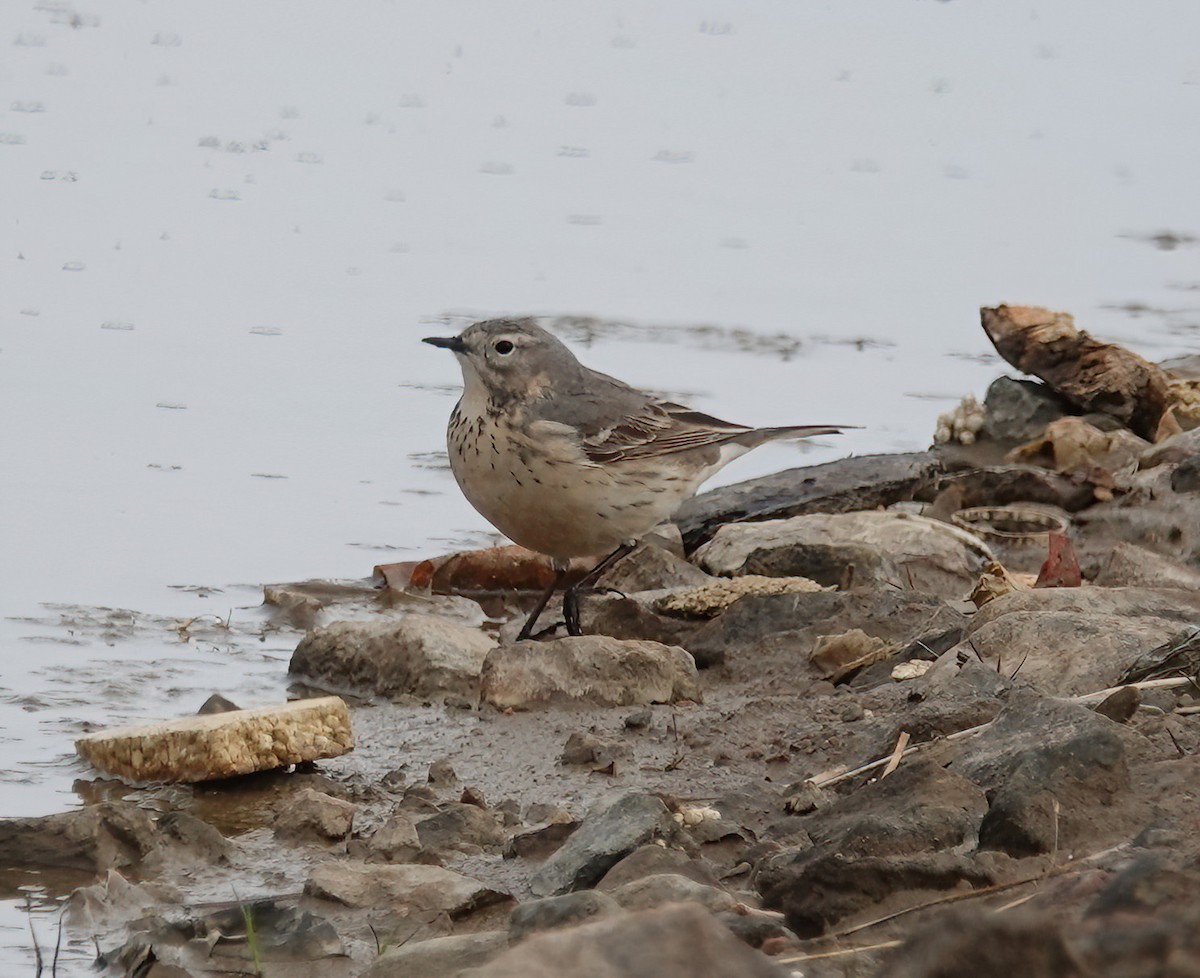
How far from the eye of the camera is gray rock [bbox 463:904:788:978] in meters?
2.34

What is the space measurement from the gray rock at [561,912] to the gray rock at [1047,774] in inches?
36.5

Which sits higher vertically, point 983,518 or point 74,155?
point 74,155

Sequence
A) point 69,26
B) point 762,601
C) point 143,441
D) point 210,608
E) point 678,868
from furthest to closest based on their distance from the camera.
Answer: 1. point 69,26
2. point 143,441
3. point 210,608
4. point 762,601
5. point 678,868

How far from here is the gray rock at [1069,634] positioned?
548cm

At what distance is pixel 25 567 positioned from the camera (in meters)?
8.39

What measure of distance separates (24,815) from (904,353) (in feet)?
28.3

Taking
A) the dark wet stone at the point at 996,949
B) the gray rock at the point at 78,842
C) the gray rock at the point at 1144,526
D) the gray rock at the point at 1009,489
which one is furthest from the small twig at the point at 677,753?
the gray rock at the point at 1009,489

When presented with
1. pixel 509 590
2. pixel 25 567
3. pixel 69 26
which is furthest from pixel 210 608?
pixel 69 26

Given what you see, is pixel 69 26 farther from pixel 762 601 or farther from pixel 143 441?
pixel 762 601

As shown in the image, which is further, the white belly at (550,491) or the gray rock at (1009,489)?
the gray rock at (1009,489)

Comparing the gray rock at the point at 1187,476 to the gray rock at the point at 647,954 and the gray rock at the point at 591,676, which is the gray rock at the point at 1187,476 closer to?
the gray rock at the point at 591,676

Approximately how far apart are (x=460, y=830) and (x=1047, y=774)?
1.75 meters

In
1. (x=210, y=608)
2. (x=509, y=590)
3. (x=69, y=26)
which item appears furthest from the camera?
(x=69, y=26)

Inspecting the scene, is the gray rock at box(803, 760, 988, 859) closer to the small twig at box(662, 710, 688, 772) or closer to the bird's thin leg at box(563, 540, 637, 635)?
the small twig at box(662, 710, 688, 772)
